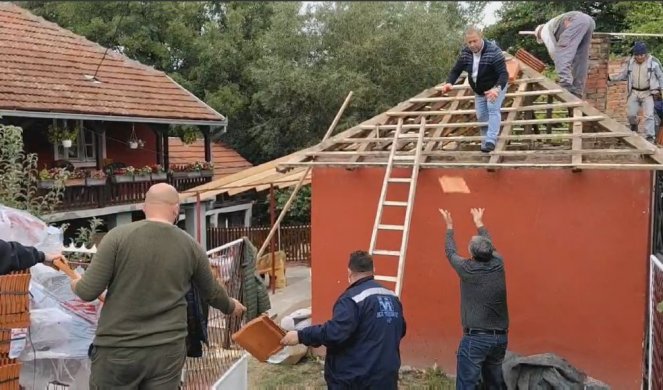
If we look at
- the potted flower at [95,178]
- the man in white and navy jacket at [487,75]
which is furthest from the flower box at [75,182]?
the man in white and navy jacket at [487,75]

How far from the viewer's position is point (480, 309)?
6.05 m

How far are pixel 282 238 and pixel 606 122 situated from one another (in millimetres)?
13508

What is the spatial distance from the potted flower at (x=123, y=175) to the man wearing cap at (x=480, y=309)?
12.3 m

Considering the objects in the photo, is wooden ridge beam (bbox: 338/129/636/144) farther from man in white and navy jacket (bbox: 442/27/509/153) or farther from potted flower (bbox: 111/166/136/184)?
potted flower (bbox: 111/166/136/184)

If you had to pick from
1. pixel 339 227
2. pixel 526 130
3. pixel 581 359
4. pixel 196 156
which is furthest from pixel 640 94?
pixel 196 156

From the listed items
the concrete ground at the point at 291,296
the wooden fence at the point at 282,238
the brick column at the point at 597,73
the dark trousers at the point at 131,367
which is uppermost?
the brick column at the point at 597,73

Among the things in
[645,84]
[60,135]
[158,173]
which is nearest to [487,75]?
[645,84]

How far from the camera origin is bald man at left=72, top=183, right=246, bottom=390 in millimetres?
3748

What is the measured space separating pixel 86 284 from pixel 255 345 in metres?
1.51

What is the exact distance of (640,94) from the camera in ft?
32.8

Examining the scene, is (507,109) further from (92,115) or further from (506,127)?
(92,115)

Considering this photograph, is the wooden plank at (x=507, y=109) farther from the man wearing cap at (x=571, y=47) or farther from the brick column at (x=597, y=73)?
the brick column at (x=597, y=73)

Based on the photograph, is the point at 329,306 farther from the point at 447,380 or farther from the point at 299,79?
the point at 299,79

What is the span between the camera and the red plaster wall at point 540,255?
24.4 feet
